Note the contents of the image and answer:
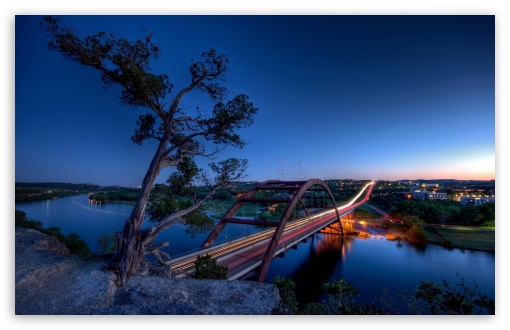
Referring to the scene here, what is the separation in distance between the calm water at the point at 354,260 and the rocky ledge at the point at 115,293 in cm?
639

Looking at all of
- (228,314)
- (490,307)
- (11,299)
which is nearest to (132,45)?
(11,299)

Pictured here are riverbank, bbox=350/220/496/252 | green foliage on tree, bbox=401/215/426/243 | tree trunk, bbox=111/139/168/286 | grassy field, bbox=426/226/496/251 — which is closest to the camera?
tree trunk, bbox=111/139/168/286

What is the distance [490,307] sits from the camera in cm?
421

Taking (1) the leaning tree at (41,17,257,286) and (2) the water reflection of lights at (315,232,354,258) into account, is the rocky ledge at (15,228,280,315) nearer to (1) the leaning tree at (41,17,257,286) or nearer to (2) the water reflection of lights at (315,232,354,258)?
(1) the leaning tree at (41,17,257,286)

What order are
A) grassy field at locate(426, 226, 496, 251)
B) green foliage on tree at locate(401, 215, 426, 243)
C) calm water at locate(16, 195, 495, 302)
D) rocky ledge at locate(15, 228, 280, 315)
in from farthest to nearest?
green foliage on tree at locate(401, 215, 426, 243)
calm water at locate(16, 195, 495, 302)
grassy field at locate(426, 226, 496, 251)
rocky ledge at locate(15, 228, 280, 315)

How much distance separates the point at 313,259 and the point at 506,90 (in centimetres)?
2457

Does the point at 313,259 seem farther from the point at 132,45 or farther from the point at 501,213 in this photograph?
the point at 132,45

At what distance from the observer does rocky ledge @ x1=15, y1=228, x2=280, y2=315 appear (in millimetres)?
4016

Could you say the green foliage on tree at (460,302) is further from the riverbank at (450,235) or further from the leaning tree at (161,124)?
the leaning tree at (161,124)

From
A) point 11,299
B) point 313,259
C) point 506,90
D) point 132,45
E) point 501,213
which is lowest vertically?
point 313,259

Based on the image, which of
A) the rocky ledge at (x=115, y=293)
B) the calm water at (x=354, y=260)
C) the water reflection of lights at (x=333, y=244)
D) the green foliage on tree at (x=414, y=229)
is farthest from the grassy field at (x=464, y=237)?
the rocky ledge at (x=115, y=293)

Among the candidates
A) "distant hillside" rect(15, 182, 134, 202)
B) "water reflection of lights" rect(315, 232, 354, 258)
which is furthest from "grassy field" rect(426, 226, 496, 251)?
"distant hillside" rect(15, 182, 134, 202)

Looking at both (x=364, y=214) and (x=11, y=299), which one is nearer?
(x=11, y=299)

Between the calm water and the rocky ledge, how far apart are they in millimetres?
6391
